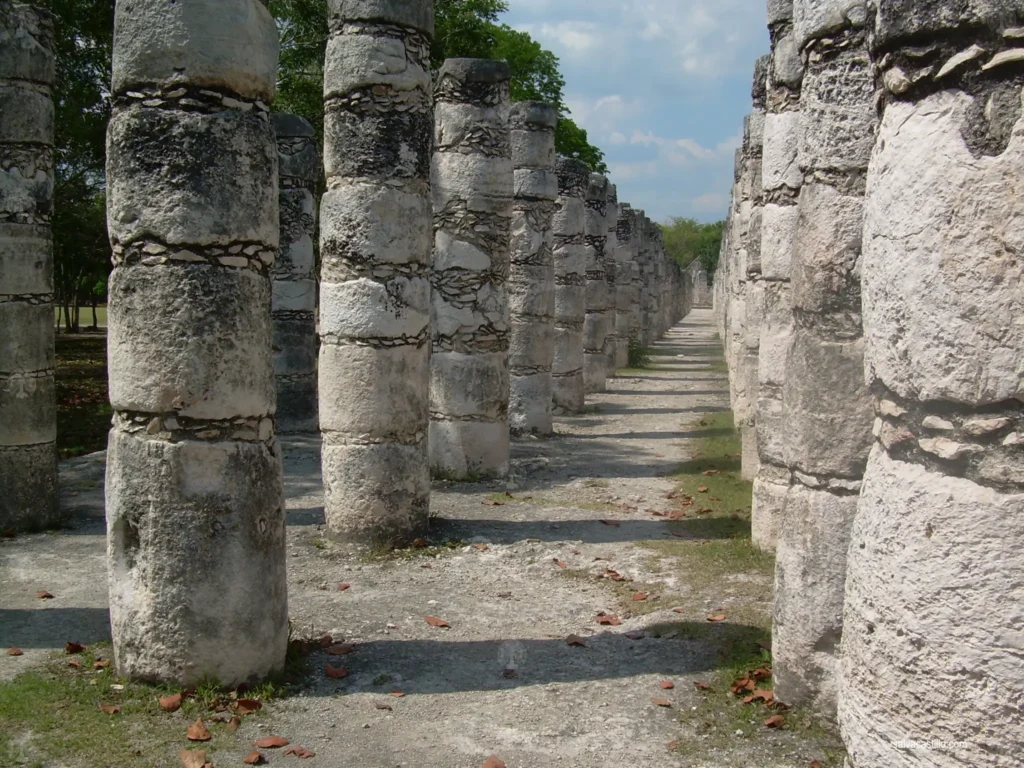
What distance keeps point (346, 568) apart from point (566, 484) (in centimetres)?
369

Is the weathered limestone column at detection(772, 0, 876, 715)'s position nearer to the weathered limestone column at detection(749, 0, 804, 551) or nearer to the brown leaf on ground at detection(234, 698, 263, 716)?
→ the brown leaf on ground at detection(234, 698, 263, 716)

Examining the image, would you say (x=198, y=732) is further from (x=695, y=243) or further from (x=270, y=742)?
(x=695, y=243)

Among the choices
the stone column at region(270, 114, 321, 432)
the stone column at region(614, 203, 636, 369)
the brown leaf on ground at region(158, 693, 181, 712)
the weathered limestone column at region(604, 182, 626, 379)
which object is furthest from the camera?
the stone column at region(614, 203, 636, 369)

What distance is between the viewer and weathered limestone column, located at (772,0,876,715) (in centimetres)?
446

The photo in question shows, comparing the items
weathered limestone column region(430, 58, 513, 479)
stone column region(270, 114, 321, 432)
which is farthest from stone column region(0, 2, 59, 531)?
stone column region(270, 114, 321, 432)

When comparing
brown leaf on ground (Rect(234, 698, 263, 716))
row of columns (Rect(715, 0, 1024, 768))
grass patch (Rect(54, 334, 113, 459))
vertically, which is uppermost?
row of columns (Rect(715, 0, 1024, 768))

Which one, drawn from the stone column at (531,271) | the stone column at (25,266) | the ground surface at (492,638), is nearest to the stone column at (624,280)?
the stone column at (531,271)

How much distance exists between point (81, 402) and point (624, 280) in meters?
14.2

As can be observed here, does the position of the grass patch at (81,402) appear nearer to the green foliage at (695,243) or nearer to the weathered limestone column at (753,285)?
the weathered limestone column at (753,285)


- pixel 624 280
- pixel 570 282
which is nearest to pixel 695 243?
pixel 624 280

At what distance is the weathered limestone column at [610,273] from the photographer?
788 inches

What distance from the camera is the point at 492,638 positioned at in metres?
5.97

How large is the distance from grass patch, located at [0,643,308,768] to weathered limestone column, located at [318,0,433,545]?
8.72ft

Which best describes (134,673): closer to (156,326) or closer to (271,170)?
(156,326)
